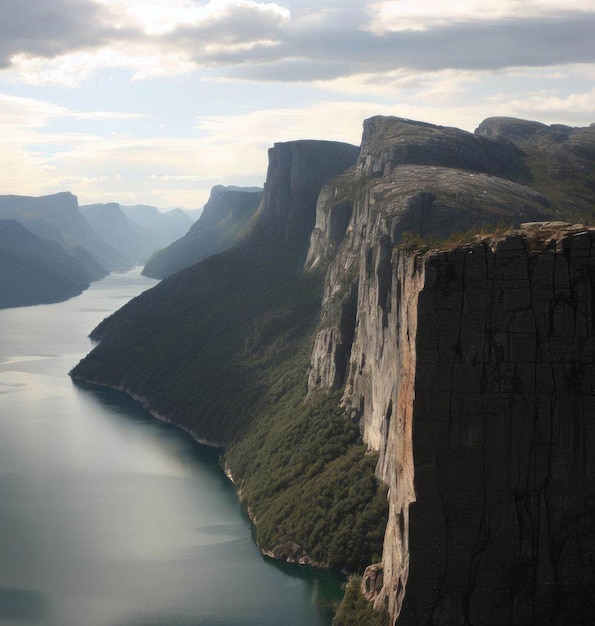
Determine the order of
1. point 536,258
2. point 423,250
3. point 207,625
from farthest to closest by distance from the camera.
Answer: point 207,625, point 423,250, point 536,258

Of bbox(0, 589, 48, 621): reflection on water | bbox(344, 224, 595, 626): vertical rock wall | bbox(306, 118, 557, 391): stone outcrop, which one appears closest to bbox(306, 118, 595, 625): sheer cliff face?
bbox(344, 224, 595, 626): vertical rock wall

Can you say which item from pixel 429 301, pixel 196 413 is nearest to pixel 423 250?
pixel 429 301

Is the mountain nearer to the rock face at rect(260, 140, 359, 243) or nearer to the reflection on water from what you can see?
the rock face at rect(260, 140, 359, 243)

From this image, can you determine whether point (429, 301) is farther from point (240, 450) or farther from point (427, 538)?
point (240, 450)

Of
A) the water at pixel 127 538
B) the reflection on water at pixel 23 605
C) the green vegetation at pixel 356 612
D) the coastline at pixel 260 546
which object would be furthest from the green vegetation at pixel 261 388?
the reflection on water at pixel 23 605

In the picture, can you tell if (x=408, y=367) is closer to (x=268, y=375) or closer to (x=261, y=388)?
(x=261, y=388)

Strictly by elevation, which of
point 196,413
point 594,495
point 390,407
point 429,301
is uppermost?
point 429,301

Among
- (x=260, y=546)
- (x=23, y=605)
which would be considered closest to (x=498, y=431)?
(x=23, y=605)
